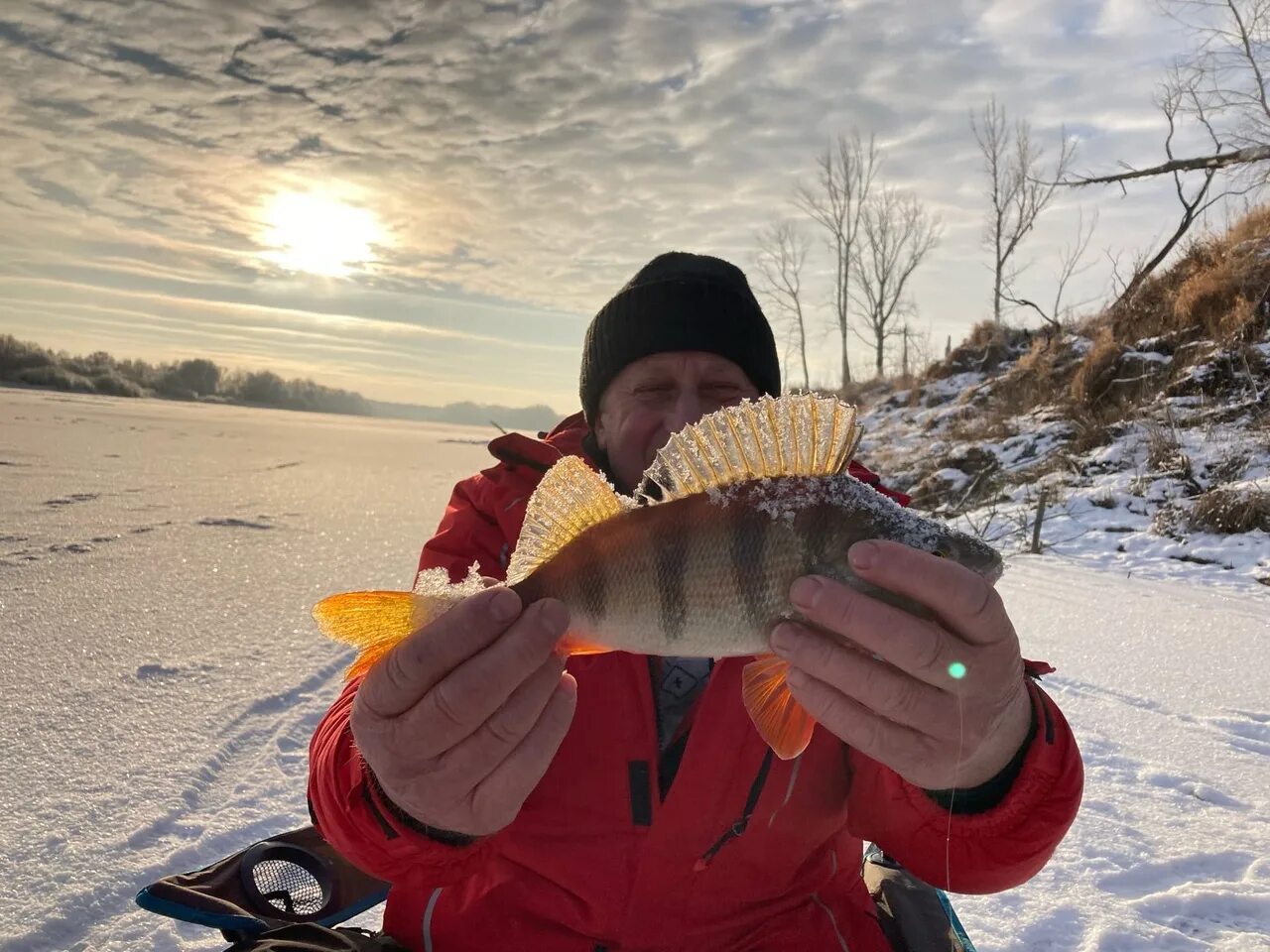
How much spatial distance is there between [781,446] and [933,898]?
1.48m

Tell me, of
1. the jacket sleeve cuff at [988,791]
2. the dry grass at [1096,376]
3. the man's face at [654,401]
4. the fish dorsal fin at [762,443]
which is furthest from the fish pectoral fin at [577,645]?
the dry grass at [1096,376]

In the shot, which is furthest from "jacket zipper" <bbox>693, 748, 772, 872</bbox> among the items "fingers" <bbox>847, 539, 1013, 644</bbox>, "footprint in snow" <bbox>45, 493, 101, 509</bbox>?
"footprint in snow" <bbox>45, 493, 101, 509</bbox>

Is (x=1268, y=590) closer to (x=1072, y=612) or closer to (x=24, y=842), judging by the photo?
(x=1072, y=612)

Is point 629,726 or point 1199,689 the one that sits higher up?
point 629,726

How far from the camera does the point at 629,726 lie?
196cm

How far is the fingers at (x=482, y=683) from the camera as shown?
1481 millimetres

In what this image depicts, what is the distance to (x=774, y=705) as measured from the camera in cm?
168

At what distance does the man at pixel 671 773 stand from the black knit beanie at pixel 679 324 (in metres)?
0.66

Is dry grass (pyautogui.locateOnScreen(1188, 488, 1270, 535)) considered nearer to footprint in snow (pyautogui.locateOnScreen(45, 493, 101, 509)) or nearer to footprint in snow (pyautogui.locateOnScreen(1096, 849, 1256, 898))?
footprint in snow (pyautogui.locateOnScreen(1096, 849, 1256, 898))

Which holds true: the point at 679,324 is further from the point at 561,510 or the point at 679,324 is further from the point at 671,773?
the point at 671,773

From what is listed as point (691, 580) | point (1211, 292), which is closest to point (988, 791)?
point (691, 580)

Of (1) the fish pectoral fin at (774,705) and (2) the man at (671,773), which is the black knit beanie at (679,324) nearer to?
(2) the man at (671,773)

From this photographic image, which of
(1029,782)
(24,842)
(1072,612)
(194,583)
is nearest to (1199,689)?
(1072,612)

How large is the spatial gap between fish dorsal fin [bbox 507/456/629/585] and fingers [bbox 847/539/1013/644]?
1.90 ft
